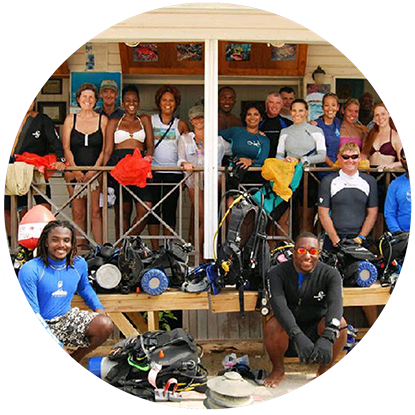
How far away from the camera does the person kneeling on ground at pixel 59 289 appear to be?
595 cm

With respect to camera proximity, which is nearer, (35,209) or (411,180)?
(35,209)

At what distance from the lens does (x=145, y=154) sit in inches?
303

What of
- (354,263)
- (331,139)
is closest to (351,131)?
(331,139)

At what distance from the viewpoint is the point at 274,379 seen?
6.52m

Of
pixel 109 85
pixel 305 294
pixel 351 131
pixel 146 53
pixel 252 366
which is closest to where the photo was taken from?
pixel 305 294

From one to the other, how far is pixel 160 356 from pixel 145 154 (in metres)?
2.58

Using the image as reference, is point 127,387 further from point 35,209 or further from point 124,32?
point 124,32

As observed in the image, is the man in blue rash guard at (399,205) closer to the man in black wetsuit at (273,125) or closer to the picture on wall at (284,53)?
the man in black wetsuit at (273,125)

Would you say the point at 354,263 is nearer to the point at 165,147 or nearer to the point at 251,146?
the point at 251,146

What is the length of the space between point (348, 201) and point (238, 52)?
11.0 ft

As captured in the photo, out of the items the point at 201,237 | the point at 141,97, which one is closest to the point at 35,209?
the point at 201,237

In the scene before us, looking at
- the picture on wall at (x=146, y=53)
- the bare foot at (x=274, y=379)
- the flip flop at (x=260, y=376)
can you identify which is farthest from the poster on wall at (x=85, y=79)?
the bare foot at (x=274, y=379)

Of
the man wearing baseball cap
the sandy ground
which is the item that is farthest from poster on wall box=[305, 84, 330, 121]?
the sandy ground

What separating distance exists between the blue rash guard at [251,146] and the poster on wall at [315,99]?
185 centimetres
